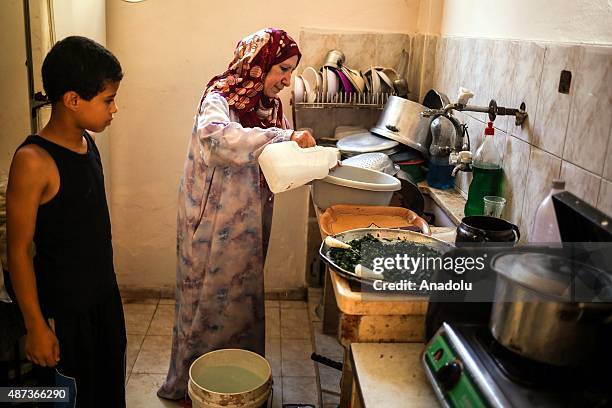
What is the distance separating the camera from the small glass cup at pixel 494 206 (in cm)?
182

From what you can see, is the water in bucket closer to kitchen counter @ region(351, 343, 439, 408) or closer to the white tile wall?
kitchen counter @ region(351, 343, 439, 408)

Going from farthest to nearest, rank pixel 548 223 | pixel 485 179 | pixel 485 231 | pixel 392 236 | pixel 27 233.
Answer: pixel 485 179
pixel 392 236
pixel 27 233
pixel 485 231
pixel 548 223

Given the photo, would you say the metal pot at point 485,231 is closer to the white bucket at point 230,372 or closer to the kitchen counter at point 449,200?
the kitchen counter at point 449,200

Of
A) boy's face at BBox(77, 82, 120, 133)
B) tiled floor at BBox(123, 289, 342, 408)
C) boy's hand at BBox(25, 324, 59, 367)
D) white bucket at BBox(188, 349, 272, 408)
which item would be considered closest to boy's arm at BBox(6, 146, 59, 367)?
boy's hand at BBox(25, 324, 59, 367)

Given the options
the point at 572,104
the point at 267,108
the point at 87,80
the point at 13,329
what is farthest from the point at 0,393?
the point at 572,104

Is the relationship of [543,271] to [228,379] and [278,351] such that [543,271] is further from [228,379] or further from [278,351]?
[278,351]

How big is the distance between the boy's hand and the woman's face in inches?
44.3

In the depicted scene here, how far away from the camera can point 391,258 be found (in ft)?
4.86

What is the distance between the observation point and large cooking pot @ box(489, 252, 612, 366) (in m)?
0.91

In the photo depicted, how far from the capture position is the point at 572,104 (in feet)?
5.01

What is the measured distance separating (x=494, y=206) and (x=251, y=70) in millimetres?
965

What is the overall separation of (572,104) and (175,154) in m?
2.03

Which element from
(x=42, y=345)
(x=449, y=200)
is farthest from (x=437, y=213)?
(x=42, y=345)

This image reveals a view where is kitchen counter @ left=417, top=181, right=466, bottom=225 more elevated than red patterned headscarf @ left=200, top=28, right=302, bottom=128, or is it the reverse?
red patterned headscarf @ left=200, top=28, right=302, bottom=128
